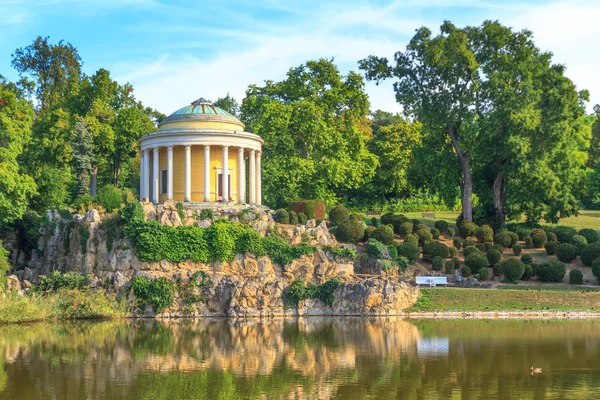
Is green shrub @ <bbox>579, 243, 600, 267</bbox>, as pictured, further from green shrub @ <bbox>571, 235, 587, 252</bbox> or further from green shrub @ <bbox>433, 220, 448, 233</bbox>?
green shrub @ <bbox>433, 220, 448, 233</bbox>

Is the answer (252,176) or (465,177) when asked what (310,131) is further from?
(465,177)

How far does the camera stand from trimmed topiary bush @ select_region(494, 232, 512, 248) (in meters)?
48.8

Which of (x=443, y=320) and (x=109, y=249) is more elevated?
(x=109, y=249)

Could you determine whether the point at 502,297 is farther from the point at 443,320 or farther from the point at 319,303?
the point at 319,303

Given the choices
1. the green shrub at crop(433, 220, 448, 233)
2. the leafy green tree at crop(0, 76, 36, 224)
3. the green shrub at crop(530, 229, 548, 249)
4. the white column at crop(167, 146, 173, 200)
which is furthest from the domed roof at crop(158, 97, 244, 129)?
the green shrub at crop(530, 229, 548, 249)

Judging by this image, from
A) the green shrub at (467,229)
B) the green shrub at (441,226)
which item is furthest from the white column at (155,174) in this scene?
the green shrub at (467,229)

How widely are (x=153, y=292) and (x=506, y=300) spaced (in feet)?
55.0

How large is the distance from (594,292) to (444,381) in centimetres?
2089

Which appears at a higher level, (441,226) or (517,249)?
(441,226)

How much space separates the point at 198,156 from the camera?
1891 inches

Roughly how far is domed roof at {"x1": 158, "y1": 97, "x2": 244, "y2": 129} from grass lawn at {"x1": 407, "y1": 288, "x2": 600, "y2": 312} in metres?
16.3

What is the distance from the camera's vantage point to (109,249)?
131 ft

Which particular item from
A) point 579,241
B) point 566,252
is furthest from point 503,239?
point 579,241

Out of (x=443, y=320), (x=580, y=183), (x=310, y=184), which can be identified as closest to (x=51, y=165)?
(x=310, y=184)
